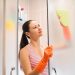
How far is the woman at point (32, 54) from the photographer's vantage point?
1.01 m

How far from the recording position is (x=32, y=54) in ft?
3.69

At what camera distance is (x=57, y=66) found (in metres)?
1.78

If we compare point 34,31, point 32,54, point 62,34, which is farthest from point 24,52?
point 62,34

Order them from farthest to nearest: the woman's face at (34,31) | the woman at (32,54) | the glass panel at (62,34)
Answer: the glass panel at (62,34) < the woman's face at (34,31) < the woman at (32,54)

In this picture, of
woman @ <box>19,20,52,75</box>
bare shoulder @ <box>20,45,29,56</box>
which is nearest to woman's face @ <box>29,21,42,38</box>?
woman @ <box>19,20,52,75</box>

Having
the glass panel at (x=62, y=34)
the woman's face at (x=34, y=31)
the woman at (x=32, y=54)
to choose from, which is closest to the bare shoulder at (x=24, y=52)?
the woman at (x=32, y=54)

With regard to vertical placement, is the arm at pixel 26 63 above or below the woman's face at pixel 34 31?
below

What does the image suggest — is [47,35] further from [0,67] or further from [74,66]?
[0,67]

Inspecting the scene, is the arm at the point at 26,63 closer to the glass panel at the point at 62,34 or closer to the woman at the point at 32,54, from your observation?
the woman at the point at 32,54

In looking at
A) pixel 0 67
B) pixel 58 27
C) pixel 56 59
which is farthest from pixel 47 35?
pixel 0 67

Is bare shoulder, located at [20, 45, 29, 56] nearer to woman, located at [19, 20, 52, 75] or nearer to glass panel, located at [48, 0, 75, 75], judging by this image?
woman, located at [19, 20, 52, 75]

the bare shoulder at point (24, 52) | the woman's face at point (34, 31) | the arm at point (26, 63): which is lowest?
the arm at point (26, 63)

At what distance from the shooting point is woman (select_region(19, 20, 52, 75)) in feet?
3.30

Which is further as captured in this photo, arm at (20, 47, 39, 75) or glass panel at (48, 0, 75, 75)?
glass panel at (48, 0, 75, 75)
